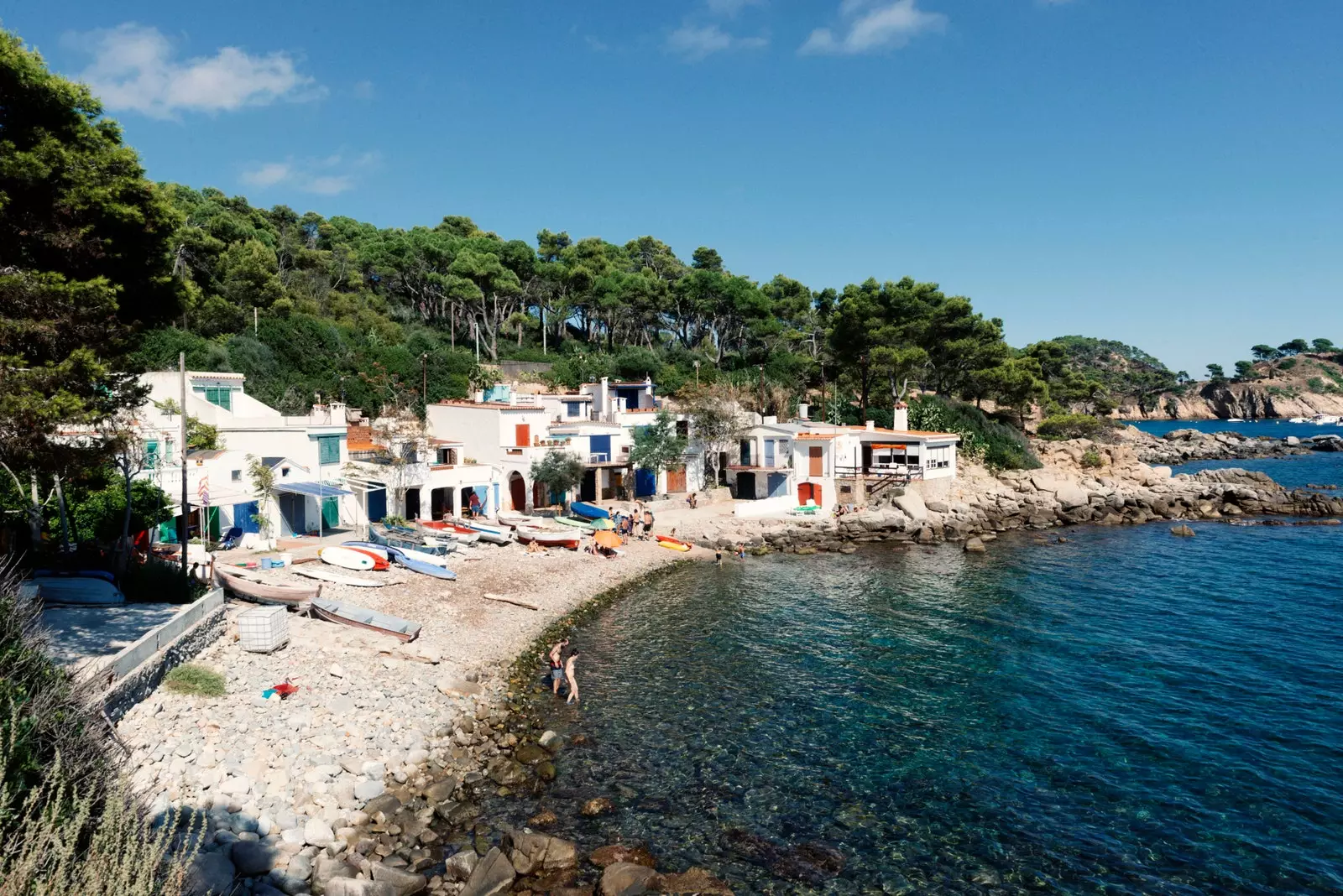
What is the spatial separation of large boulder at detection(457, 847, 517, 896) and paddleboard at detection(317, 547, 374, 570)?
16.7 m

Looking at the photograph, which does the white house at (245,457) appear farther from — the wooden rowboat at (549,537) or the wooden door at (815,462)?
the wooden door at (815,462)

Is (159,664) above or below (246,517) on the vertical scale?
below

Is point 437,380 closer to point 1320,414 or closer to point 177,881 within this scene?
point 177,881

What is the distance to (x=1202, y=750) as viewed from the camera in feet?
55.6

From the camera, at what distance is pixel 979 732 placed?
17.8m

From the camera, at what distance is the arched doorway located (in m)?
40.9

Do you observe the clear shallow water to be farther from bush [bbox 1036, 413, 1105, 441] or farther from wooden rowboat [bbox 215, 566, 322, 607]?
bush [bbox 1036, 413, 1105, 441]

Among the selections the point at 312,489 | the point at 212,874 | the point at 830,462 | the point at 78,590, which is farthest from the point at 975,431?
the point at 212,874

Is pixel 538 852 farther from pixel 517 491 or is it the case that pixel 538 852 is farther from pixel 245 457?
pixel 517 491

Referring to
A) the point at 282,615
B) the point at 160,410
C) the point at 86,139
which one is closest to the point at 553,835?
the point at 282,615

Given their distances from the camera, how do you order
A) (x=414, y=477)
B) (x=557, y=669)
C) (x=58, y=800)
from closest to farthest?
(x=58, y=800), (x=557, y=669), (x=414, y=477)

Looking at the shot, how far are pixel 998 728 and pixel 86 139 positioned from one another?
23.8 meters

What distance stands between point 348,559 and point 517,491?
14.9 metres

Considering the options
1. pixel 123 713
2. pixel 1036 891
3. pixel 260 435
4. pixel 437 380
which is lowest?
pixel 1036 891
